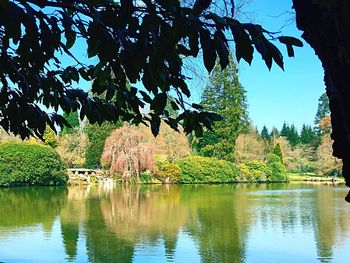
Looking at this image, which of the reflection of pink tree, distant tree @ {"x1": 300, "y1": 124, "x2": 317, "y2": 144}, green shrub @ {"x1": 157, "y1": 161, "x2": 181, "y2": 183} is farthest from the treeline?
the reflection of pink tree

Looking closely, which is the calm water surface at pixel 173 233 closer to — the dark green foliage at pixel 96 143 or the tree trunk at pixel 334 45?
the tree trunk at pixel 334 45

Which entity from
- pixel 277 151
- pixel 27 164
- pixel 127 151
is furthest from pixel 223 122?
pixel 27 164

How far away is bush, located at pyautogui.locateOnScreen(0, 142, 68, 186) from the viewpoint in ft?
70.7

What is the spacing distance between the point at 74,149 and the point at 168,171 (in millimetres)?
6340

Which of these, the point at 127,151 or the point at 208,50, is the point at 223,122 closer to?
the point at 127,151

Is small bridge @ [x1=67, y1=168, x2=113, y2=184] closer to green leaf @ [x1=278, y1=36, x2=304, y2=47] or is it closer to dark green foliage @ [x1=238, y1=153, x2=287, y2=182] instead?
dark green foliage @ [x1=238, y1=153, x2=287, y2=182]

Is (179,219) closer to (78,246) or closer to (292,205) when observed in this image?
(78,246)

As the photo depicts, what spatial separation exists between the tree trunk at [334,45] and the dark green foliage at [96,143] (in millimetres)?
25954

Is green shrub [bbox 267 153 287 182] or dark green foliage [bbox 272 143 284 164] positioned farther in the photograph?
dark green foliage [bbox 272 143 284 164]

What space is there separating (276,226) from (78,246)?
3.94 metres

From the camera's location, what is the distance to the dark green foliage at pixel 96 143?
27.0m

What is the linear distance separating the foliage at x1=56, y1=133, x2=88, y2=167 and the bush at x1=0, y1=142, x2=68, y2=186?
18.8 ft

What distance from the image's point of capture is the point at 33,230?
8.80m

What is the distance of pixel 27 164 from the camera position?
21.7m
